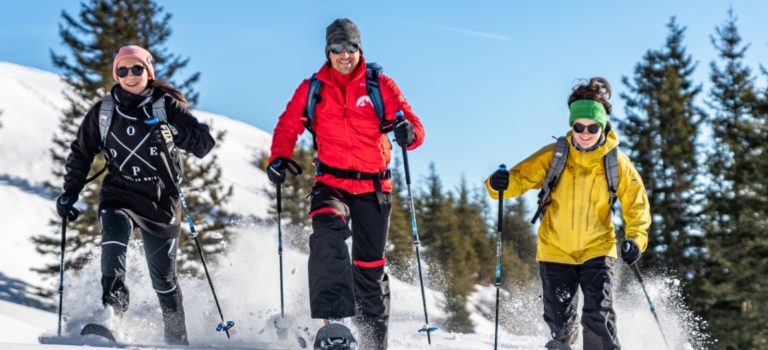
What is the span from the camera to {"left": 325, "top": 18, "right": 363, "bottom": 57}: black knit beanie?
19.7 feet

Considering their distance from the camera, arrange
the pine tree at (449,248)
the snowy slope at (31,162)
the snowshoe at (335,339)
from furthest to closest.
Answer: the snowy slope at (31,162), the pine tree at (449,248), the snowshoe at (335,339)

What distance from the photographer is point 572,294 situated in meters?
6.12

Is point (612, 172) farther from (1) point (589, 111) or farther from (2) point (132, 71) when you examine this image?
(2) point (132, 71)

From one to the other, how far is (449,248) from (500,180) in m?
42.8

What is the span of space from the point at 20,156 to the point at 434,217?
3305 centimetres

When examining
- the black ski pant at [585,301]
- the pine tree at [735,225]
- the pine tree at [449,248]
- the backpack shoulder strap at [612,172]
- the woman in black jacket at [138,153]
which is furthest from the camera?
the pine tree at [449,248]

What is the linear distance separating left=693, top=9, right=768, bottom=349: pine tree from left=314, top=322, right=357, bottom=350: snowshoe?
23.2m

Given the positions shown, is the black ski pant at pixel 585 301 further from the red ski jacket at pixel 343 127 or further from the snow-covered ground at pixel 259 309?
the red ski jacket at pixel 343 127

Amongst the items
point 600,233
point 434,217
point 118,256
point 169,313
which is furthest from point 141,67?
point 434,217

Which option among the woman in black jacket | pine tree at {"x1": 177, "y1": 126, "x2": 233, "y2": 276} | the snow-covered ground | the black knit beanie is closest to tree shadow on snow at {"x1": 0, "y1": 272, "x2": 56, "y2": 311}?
the snow-covered ground

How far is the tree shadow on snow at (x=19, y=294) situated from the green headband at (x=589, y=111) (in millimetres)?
25506

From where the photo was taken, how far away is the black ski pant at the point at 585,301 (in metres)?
5.79

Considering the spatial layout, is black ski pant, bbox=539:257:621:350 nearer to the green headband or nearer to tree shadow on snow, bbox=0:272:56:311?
the green headband

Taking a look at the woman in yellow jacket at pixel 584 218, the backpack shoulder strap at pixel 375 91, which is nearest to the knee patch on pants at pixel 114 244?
the backpack shoulder strap at pixel 375 91
